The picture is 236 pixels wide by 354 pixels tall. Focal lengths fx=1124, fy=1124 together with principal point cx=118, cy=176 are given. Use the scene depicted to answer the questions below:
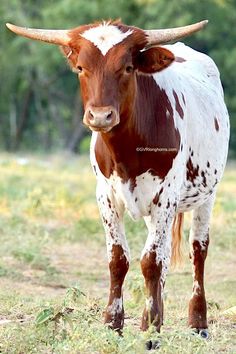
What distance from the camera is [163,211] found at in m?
7.56

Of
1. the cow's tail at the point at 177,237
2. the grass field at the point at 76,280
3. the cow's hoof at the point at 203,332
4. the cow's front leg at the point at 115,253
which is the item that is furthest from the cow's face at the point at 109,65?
the cow's tail at the point at 177,237

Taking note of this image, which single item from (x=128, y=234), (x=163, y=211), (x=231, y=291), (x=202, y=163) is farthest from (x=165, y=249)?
(x=128, y=234)

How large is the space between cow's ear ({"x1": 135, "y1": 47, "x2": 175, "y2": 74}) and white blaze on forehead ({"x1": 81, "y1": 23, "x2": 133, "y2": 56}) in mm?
214

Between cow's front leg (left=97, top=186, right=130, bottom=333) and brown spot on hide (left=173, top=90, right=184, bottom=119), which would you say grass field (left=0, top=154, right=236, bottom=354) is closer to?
cow's front leg (left=97, top=186, right=130, bottom=333)

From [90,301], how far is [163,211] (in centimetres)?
145

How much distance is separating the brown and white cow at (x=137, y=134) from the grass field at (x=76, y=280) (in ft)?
1.38

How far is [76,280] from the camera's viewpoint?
10938mm

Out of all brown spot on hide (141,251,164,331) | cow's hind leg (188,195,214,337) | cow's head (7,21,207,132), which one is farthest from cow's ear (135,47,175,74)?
cow's hind leg (188,195,214,337)

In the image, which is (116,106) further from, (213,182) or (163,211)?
Answer: (213,182)

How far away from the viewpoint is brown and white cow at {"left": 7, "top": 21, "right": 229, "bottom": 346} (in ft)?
23.1

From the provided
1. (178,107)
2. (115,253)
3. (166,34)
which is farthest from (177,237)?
(166,34)

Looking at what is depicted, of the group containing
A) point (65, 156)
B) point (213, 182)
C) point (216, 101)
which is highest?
point (216, 101)

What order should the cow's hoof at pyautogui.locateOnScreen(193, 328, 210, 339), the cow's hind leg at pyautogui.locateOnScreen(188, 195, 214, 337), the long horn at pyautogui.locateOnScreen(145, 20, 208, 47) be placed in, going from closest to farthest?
the long horn at pyautogui.locateOnScreen(145, 20, 208, 47)
the cow's hoof at pyautogui.locateOnScreen(193, 328, 210, 339)
the cow's hind leg at pyautogui.locateOnScreen(188, 195, 214, 337)

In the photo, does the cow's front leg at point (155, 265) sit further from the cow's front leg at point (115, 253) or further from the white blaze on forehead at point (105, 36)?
the white blaze on forehead at point (105, 36)
